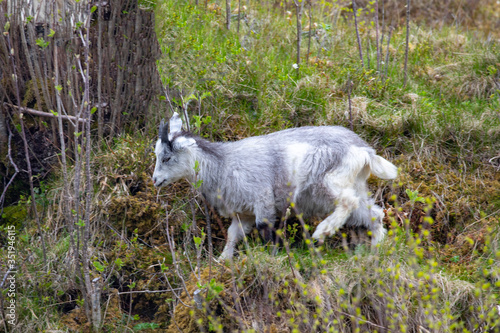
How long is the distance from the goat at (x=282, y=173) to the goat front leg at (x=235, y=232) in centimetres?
1

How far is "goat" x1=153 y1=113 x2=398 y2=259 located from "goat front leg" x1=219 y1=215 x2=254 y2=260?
1cm

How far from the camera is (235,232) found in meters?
4.73

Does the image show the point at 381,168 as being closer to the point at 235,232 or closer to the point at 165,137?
the point at 235,232

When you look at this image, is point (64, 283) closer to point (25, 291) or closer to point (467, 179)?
point (25, 291)

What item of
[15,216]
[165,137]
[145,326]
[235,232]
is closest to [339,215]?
[235,232]

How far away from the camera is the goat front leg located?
4629 millimetres

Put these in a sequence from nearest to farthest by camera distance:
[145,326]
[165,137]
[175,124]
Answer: [145,326] → [165,137] → [175,124]

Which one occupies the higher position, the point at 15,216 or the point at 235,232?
the point at 235,232

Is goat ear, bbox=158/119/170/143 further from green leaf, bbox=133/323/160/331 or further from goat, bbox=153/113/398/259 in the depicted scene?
green leaf, bbox=133/323/160/331

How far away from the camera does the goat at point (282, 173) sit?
4.43 meters

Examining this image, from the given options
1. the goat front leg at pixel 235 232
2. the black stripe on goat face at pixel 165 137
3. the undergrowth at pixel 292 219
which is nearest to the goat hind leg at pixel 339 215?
the undergrowth at pixel 292 219

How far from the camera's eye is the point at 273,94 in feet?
19.6

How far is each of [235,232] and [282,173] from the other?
733 millimetres

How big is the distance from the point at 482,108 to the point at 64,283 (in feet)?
16.1
